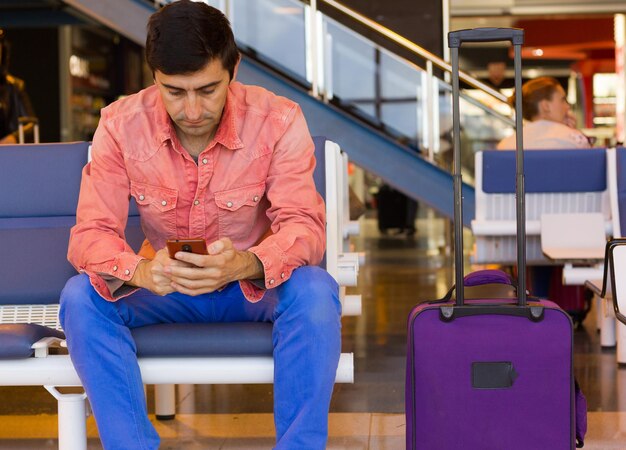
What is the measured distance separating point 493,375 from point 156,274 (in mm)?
782

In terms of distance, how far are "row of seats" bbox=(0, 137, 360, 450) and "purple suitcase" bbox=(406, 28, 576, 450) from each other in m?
0.22

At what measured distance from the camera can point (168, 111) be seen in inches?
96.0

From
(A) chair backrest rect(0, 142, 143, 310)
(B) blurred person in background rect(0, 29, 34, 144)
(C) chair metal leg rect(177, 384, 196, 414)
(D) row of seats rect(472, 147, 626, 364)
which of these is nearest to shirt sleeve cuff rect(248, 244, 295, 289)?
(A) chair backrest rect(0, 142, 143, 310)

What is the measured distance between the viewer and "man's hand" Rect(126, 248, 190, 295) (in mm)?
2256

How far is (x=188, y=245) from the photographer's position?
2207mm

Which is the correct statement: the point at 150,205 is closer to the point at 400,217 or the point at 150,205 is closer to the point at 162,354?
the point at 162,354

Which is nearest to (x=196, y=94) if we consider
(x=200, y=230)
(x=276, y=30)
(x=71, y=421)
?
(x=200, y=230)

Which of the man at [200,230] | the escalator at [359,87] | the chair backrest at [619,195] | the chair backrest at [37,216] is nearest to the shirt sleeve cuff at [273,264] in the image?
the man at [200,230]

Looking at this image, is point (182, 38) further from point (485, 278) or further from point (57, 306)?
point (57, 306)

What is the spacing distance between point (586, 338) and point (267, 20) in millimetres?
Answer: 3516

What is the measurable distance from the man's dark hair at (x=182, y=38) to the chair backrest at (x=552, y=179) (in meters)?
2.86

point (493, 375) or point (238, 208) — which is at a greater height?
point (238, 208)

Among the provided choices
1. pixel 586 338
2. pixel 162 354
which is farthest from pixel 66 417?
pixel 586 338

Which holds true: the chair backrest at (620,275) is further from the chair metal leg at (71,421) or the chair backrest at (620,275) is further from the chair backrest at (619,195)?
the chair backrest at (619,195)
